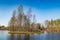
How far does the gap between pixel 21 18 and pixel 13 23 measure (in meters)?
7.21

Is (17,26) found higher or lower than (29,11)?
lower

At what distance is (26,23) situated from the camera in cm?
6569

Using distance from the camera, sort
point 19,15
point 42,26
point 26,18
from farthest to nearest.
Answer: point 42,26, point 26,18, point 19,15

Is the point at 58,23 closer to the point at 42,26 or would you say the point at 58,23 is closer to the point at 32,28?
the point at 42,26

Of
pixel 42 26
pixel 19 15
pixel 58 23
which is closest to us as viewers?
pixel 19 15

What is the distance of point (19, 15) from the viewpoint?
195 feet

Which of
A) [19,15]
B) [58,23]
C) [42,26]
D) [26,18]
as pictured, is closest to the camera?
[19,15]

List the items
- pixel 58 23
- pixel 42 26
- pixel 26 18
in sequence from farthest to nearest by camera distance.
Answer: pixel 58 23 < pixel 42 26 < pixel 26 18

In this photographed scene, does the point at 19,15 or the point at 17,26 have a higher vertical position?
the point at 19,15

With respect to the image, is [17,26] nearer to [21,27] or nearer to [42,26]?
[21,27]

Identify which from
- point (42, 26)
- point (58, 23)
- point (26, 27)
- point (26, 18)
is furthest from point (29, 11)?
point (58, 23)

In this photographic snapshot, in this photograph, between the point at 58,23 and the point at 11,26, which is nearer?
the point at 11,26

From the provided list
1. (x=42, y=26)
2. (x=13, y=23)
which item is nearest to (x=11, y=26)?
(x=13, y=23)

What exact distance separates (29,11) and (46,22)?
81.2ft
